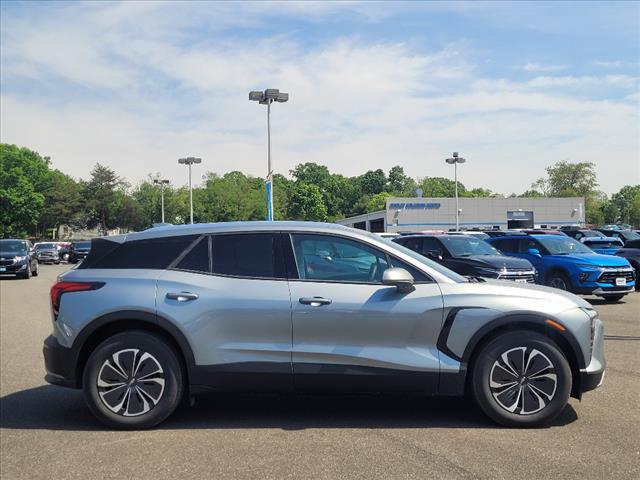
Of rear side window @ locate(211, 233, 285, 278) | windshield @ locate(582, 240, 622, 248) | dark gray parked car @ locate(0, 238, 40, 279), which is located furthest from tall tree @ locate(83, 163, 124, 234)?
rear side window @ locate(211, 233, 285, 278)

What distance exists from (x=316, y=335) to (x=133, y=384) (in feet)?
5.07

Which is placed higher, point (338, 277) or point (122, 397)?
point (338, 277)

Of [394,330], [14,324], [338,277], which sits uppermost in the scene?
[338,277]

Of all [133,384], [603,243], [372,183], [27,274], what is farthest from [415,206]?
[372,183]

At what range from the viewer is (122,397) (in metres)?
5.20

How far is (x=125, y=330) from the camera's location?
532 centimetres

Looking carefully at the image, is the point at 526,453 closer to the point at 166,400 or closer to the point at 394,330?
the point at 394,330

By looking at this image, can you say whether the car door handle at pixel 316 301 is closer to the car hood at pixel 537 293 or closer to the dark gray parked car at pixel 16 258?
the car hood at pixel 537 293

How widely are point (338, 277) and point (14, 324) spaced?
8980 mm

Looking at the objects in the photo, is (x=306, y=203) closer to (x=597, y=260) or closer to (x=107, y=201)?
(x=107, y=201)

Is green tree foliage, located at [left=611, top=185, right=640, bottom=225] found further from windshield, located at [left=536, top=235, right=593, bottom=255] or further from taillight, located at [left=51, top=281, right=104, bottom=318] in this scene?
taillight, located at [left=51, top=281, right=104, bottom=318]

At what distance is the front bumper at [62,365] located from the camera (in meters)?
5.25

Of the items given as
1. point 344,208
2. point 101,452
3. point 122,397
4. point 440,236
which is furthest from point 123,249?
point 344,208

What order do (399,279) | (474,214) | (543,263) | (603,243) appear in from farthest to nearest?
(474,214)
(603,243)
(543,263)
(399,279)
